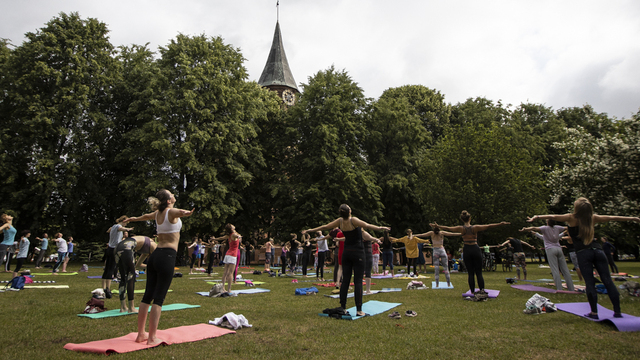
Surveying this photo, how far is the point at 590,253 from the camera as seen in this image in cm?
659

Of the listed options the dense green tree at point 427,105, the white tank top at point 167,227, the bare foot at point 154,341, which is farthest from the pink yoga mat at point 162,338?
the dense green tree at point 427,105

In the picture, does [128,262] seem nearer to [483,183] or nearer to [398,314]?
[398,314]

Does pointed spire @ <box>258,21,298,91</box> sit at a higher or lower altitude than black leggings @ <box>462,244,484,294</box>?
higher

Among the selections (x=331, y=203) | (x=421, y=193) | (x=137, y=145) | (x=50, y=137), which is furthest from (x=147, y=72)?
(x=421, y=193)

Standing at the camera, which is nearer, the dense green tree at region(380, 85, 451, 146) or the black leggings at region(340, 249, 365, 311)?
the black leggings at region(340, 249, 365, 311)

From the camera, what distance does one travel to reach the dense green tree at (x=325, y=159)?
2936cm

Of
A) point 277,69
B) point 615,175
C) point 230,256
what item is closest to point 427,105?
point 615,175

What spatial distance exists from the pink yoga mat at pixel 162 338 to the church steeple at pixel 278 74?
5517cm

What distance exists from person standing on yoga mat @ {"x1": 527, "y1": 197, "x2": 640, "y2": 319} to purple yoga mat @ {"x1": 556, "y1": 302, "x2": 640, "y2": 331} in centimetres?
16

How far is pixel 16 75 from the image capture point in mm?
26516

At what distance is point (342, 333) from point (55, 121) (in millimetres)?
28123

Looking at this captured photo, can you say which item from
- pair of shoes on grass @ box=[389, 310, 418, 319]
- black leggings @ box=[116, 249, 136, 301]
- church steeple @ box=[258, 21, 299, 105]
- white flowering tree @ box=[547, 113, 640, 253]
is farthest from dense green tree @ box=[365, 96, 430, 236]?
church steeple @ box=[258, 21, 299, 105]

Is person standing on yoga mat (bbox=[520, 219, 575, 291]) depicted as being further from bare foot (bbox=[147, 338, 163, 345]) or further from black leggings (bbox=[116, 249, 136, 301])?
black leggings (bbox=[116, 249, 136, 301])

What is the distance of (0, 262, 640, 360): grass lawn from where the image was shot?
477 centimetres
